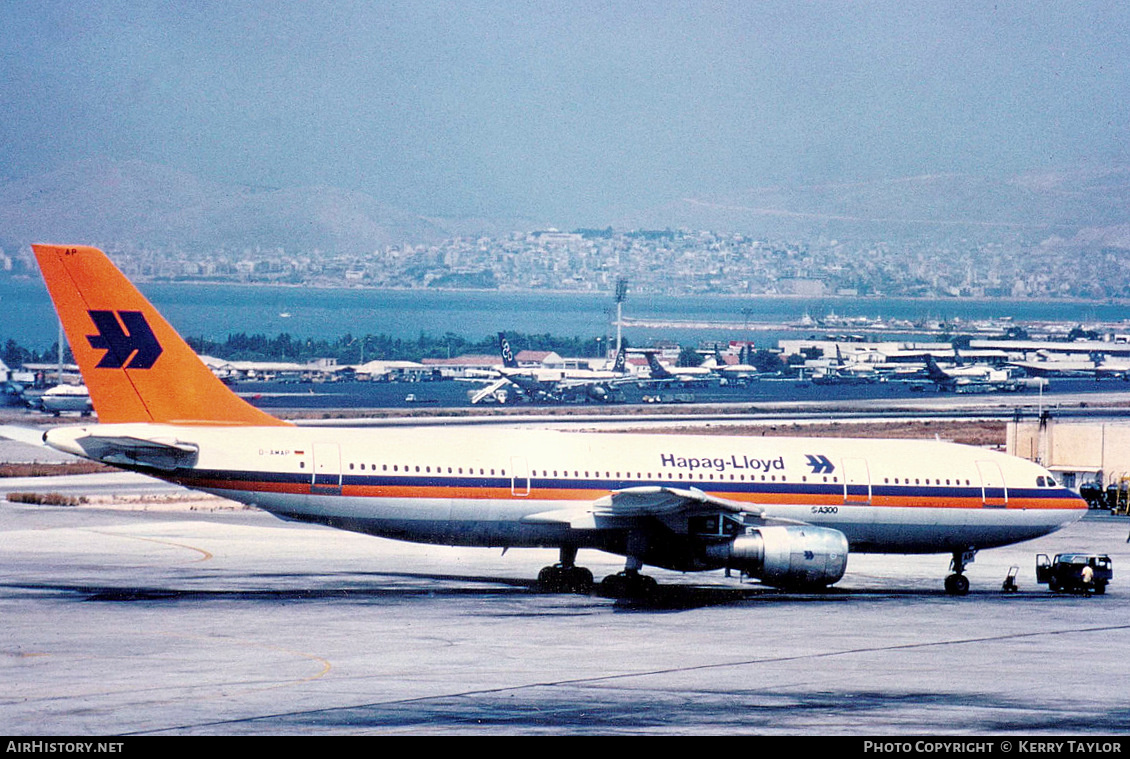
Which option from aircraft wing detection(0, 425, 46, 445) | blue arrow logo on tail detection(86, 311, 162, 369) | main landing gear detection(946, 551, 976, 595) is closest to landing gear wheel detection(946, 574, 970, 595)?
main landing gear detection(946, 551, 976, 595)

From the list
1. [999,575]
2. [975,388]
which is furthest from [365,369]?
[999,575]

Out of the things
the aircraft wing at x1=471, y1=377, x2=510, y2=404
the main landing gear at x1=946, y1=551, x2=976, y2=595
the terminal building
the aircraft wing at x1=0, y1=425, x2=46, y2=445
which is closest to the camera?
the aircraft wing at x1=0, y1=425, x2=46, y2=445

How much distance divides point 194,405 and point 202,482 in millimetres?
2079

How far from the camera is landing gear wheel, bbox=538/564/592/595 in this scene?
119 feet

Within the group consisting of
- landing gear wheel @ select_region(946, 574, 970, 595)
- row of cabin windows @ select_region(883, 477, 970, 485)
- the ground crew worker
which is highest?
row of cabin windows @ select_region(883, 477, 970, 485)

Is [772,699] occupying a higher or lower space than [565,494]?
lower

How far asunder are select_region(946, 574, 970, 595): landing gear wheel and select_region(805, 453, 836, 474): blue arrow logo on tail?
4149mm

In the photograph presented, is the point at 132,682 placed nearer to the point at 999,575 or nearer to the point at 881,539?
the point at 881,539

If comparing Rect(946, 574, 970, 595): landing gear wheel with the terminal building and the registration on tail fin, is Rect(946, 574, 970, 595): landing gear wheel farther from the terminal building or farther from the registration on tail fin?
the terminal building

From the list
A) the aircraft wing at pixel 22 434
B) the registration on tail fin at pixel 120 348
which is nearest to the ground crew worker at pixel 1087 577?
the registration on tail fin at pixel 120 348

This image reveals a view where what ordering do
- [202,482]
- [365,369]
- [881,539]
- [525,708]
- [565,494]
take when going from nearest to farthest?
[525,708], [202,482], [565,494], [881,539], [365,369]
